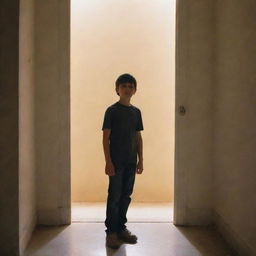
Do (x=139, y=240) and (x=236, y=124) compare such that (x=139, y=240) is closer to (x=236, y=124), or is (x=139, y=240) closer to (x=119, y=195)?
(x=119, y=195)

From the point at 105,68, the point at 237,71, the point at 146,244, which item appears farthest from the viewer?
the point at 105,68

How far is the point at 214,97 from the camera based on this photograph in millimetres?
2775

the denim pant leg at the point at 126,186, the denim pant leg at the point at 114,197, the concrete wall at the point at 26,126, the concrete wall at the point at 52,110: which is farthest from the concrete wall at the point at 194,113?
the concrete wall at the point at 26,126

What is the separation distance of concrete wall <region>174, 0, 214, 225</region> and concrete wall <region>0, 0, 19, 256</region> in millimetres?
1212

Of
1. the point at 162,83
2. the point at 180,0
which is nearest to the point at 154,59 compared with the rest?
the point at 162,83

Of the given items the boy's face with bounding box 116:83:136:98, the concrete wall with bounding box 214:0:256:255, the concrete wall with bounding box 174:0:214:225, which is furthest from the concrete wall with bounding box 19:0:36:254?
the concrete wall with bounding box 214:0:256:255

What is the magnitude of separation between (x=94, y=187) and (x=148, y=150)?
2.35 ft

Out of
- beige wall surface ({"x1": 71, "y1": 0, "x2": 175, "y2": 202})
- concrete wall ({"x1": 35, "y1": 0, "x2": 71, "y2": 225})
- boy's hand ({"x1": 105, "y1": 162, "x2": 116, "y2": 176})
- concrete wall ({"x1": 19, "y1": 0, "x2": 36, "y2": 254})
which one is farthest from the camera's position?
beige wall surface ({"x1": 71, "y1": 0, "x2": 175, "y2": 202})

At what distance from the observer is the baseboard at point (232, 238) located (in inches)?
83.7

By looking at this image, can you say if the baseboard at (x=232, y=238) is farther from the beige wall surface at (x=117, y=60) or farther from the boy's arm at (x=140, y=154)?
the beige wall surface at (x=117, y=60)

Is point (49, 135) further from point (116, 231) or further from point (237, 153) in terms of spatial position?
point (237, 153)

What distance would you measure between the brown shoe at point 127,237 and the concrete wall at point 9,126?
0.72 meters

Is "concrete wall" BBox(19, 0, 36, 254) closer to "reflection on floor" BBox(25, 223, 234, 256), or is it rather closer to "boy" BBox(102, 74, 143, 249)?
"reflection on floor" BBox(25, 223, 234, 256)

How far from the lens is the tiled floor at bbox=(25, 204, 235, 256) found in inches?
92.7
